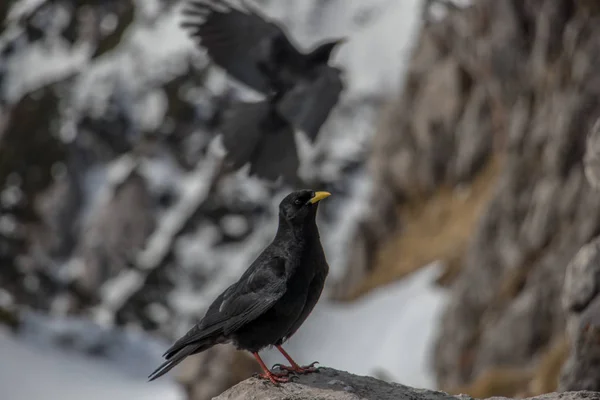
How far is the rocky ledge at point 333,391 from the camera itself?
9211mm

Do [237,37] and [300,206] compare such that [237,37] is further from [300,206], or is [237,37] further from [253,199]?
[253,199]

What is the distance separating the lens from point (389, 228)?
5606cm

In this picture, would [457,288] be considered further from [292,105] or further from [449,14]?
[292,105]

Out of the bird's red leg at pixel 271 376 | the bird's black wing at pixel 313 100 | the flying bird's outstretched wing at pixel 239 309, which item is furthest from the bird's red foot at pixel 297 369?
the bird's black wing at pixel 313 100

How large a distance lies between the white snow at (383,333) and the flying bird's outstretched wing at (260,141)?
65.8 feet

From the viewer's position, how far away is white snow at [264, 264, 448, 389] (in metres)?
38.8

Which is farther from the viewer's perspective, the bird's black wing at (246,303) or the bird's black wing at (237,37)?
the bird's black wing at (237,37)

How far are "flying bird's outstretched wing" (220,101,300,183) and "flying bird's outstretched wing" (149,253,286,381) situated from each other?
716 cm

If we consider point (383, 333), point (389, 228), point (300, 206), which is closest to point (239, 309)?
point (300, 206)

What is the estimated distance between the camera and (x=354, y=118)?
5032 inches

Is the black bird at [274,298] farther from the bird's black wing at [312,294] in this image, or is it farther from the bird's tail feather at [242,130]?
the bird's tail feather at [242,130]

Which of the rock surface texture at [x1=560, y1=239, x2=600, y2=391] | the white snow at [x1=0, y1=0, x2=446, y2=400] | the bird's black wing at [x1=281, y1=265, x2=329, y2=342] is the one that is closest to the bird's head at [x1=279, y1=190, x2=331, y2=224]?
the bird's black wing at [x1=281, y1=265, x2=329, y2=342]

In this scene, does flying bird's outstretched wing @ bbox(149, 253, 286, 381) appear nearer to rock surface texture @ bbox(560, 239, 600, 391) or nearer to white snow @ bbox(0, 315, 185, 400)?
rock surface texture @ bbox(560, 239, 600, 391)

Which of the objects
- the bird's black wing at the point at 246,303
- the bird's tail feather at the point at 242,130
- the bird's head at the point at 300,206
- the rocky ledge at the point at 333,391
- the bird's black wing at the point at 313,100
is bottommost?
the rocky ledge at the point at 333,391
